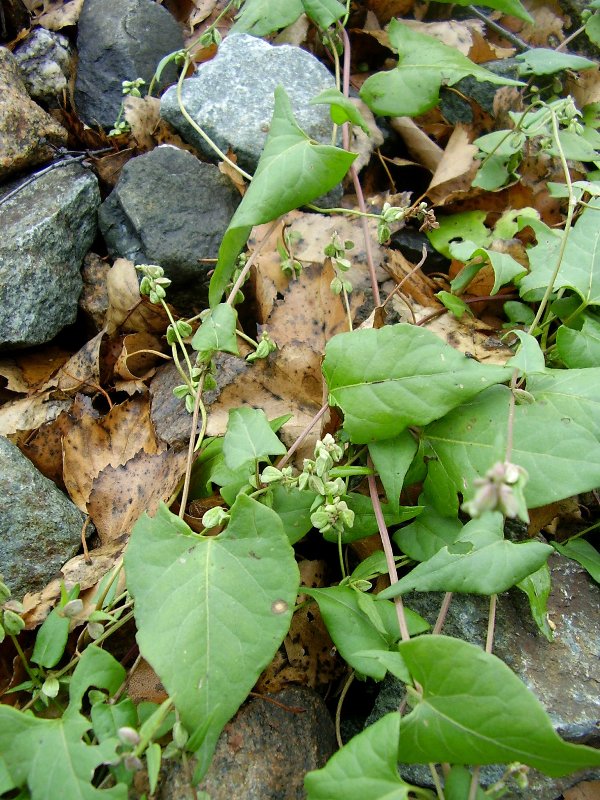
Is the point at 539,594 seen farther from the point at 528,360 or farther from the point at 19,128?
the point at 19,128

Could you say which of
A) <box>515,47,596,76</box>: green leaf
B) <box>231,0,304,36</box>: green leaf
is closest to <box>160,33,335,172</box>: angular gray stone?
<box>231,0,304,36</box>: green leaf

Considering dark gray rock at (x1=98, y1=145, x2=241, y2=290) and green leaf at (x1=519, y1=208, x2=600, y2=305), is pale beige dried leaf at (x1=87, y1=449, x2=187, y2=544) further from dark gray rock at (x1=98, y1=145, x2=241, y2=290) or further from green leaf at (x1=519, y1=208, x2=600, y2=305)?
green leaf at (x1=519, y1=208, x2=600, y2=305)

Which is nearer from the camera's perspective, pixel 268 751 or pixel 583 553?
pixel 268 751

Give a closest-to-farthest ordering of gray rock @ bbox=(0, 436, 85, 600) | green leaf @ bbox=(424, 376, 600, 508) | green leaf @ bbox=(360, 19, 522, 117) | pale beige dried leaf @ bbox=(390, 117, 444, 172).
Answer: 1. green leaf @ bbox=(424, 376, 600, 508)
2. gray rock @ bbox=(0, 436, 85, 600)
3. green leaf @ bbox=(360, 19, 522, 117)
4. pale beige dried leaf @ bbox=(390, 117, 444, 172)

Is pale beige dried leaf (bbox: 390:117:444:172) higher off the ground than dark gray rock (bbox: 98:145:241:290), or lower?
lower

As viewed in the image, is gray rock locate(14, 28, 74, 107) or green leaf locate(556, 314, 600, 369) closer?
green leaf locate(556, 314, 600, 369)

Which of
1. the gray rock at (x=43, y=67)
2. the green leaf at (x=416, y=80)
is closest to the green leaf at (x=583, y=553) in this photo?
the green leaf at (x=416, y=80)

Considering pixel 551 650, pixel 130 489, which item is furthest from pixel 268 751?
pixel 130 489
